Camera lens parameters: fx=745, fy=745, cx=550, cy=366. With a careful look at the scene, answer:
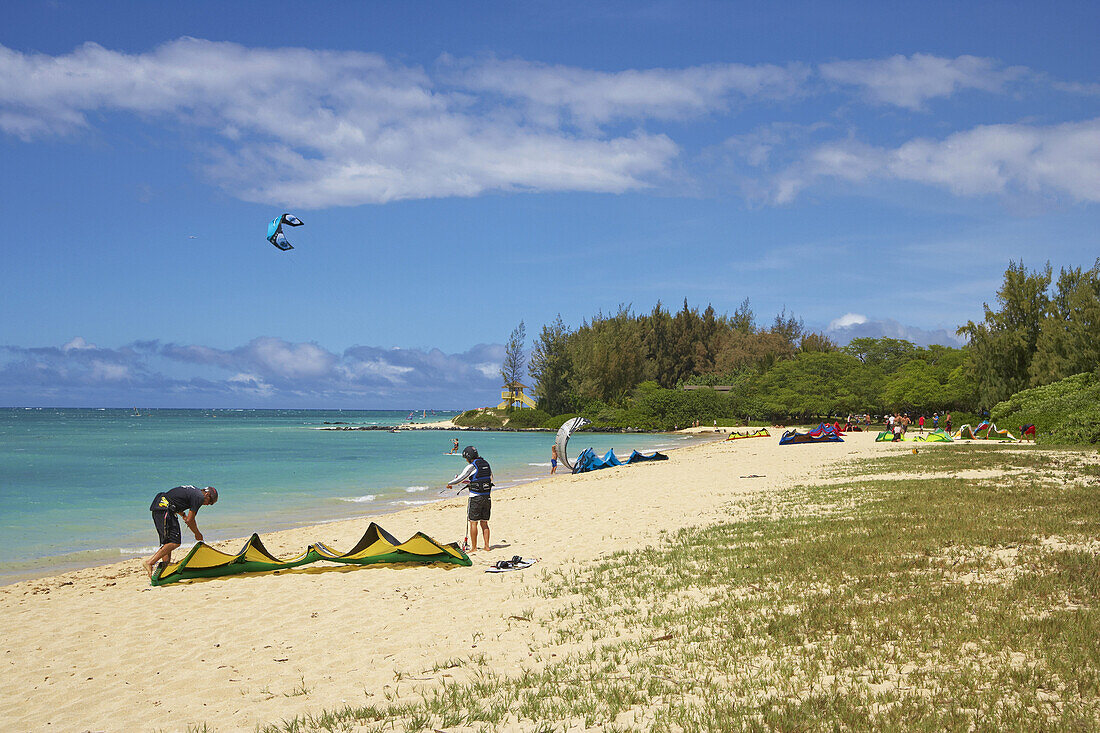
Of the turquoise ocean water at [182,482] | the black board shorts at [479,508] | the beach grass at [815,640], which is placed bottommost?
the turquoise ocean water at [182,482]

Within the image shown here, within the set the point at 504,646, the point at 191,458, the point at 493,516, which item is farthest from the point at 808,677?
the point at 191,458

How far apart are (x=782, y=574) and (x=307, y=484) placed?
28.0 metres

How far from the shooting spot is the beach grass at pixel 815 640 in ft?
16.9

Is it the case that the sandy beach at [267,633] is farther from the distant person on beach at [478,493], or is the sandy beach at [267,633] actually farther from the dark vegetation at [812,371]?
the dark vegetation at [812,371]

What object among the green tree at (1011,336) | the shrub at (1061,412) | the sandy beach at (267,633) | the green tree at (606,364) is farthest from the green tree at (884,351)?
the sandy beach at (267,633)

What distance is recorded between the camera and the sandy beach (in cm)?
657

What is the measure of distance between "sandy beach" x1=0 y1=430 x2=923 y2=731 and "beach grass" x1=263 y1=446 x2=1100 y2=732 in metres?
0.55

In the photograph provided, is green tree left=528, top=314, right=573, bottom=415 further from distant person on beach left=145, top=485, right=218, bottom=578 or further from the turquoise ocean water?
distant person on beach left=145, top=485, right=218, bottom=578

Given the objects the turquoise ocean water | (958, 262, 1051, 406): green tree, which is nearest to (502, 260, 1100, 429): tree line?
(958, 262, 1051, 406): green tree

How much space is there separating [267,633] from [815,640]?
6.09 metres

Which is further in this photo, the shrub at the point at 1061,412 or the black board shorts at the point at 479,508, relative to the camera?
the shrub at the point at 1061,412

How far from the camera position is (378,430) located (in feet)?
391

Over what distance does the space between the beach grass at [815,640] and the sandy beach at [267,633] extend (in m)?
0.55

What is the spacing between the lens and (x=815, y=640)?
6.54m
